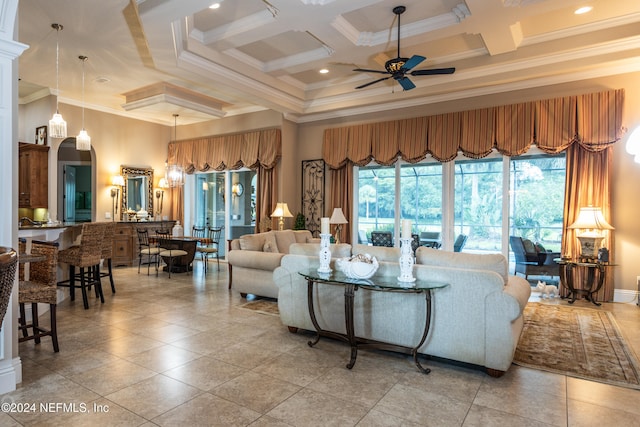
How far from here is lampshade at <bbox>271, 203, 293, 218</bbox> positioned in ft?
24.3

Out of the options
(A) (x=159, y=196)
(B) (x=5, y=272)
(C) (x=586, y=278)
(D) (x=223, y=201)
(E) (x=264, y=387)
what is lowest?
(E) (x=264, y=387)

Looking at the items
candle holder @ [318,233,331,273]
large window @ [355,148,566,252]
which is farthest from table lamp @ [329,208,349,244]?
candle holder @ [318,233,331,273]

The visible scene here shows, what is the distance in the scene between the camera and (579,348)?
3629mm

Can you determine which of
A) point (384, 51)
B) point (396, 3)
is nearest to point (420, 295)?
point (396, 3)

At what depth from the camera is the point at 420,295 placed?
3285 mm

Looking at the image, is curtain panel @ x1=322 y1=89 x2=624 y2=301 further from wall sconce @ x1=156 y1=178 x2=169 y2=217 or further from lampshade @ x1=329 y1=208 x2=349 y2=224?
wall sconce @ x1=156 y1=178 x2=169 y2=217

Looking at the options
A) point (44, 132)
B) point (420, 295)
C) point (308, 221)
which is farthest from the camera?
point (308, 221)

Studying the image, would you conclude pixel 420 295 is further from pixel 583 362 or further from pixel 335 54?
pixel 335 54

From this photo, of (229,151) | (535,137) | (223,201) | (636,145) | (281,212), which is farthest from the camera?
(223,201)

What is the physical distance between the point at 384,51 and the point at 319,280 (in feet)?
12.9

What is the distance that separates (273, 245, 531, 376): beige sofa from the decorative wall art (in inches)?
166

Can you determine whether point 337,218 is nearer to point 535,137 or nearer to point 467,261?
point 535,137

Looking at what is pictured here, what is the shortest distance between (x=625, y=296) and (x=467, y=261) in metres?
3.89

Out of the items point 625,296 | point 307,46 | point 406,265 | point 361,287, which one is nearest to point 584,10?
point 307,46
